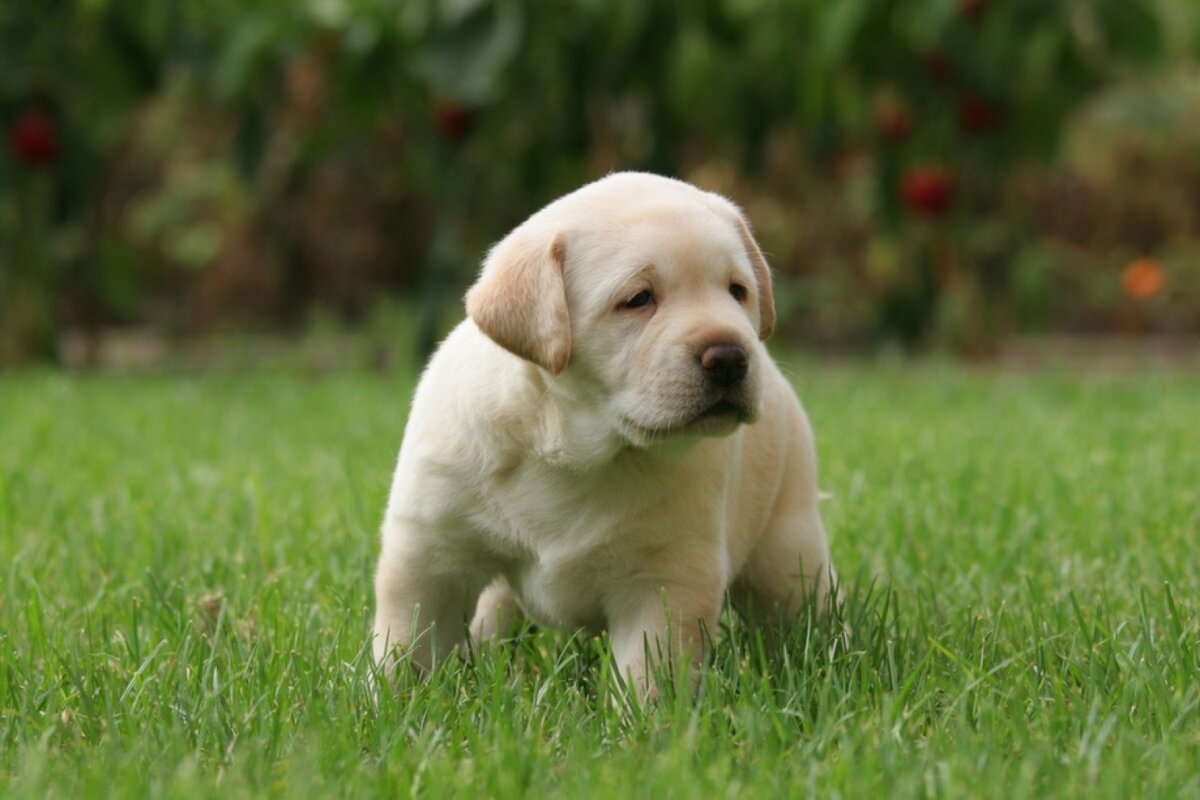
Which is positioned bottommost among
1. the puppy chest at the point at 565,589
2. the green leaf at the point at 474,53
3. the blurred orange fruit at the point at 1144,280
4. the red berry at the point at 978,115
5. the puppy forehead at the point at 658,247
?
the blurred orange fruit at the point at 1144,280

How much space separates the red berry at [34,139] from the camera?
7.92 m

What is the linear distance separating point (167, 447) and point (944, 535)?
2779mm

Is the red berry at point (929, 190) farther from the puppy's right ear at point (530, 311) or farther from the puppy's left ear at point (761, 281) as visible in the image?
the puppy's right ear at point (530, 311)

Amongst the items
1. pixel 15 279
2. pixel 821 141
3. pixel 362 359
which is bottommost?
pixel 362 359

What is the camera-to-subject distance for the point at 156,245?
12.3 metres

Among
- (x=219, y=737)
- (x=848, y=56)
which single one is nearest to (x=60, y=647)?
(x=219, y=737)

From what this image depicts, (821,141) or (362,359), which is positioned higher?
(821,141)

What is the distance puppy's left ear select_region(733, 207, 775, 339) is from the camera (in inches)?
95.5

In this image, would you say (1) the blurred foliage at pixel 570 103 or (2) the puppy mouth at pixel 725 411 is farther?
(1) the blurred foliage at pixel 570 103

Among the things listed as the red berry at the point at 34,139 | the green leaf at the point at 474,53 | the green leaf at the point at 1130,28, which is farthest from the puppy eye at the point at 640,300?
the red berry at the point at 34,139

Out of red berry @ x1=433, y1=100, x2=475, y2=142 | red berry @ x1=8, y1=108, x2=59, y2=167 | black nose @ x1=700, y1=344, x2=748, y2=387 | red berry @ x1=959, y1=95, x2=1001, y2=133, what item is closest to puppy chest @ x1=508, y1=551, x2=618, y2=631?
black nose @ x1=700, y1=344, x2=748, y2=387

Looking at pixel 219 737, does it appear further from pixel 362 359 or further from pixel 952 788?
pixel 362 359

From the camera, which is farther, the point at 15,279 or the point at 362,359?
the point at 362,359

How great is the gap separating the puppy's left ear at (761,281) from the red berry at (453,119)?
5738 millimetres
